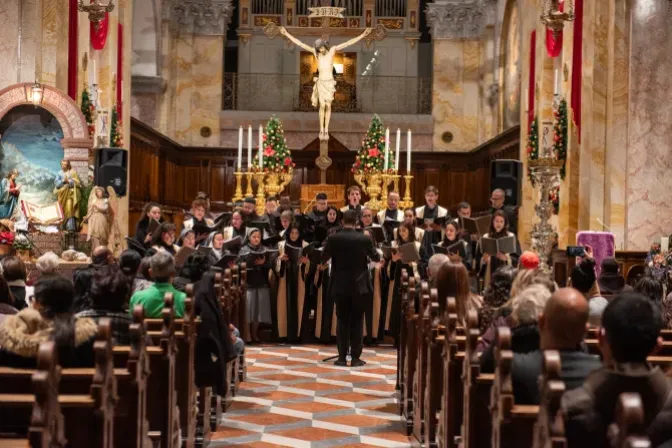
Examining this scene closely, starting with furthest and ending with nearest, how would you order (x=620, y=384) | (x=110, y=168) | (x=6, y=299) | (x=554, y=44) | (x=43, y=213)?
(x=554, y=44)
(x=110, y=168)
(x=43, y=213)
(x=6, y=299)
(x=620, y=384)

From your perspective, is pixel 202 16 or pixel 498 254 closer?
pixel 498 254

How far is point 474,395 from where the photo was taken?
4953 mm

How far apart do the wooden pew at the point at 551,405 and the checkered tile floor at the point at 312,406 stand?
12.9 feet

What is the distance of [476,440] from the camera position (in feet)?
16.6

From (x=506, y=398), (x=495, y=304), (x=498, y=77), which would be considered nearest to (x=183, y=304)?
(x=495, y=304)

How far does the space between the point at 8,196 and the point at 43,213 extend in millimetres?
471

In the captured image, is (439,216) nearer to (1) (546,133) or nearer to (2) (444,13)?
(1) (546,133)

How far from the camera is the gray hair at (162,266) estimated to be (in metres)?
6.58

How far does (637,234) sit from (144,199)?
429 inches

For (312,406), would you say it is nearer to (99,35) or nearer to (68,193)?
(68,193)

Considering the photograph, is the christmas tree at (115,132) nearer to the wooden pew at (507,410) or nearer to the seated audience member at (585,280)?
the seated audience member at (585,280)

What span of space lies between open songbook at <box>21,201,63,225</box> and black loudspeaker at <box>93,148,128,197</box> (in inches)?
58.6

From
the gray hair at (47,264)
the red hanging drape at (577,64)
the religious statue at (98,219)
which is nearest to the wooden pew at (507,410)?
the gray hair at (47,264)

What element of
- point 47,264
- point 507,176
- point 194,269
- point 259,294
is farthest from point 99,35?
point 194,269
